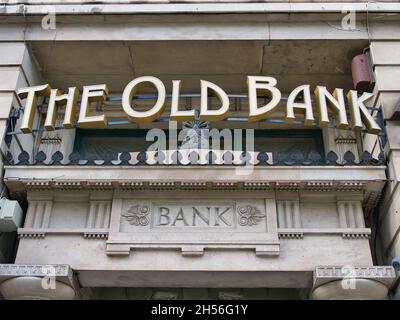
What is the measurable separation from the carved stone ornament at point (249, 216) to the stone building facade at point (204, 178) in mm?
22

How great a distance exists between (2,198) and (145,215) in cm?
246

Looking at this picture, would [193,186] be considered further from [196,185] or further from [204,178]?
[204,178]

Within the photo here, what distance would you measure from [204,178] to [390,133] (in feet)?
11.4

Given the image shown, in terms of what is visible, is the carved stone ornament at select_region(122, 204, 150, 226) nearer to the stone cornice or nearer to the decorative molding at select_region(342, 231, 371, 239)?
the decorative molding at select_region(342, 231, 371, 239)

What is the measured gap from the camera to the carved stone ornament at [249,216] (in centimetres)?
1104

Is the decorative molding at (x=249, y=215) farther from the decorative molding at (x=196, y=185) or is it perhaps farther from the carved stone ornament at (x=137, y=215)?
the carved stone ornament at (x=137, y=215)

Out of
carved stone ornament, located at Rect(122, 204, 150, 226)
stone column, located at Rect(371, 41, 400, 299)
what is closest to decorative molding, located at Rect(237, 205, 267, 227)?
carved stone ornament, located at Rect(122, 204, 150, 226)

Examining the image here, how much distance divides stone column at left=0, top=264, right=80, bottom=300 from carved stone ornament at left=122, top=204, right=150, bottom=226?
1350 millimetres

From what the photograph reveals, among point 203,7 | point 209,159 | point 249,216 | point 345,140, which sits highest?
point 203,7

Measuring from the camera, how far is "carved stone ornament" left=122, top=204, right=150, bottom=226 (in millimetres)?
11086

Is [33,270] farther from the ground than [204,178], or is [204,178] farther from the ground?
[204,178]

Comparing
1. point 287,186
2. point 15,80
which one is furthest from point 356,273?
point 15,80

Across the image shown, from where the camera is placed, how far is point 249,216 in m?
11.1
